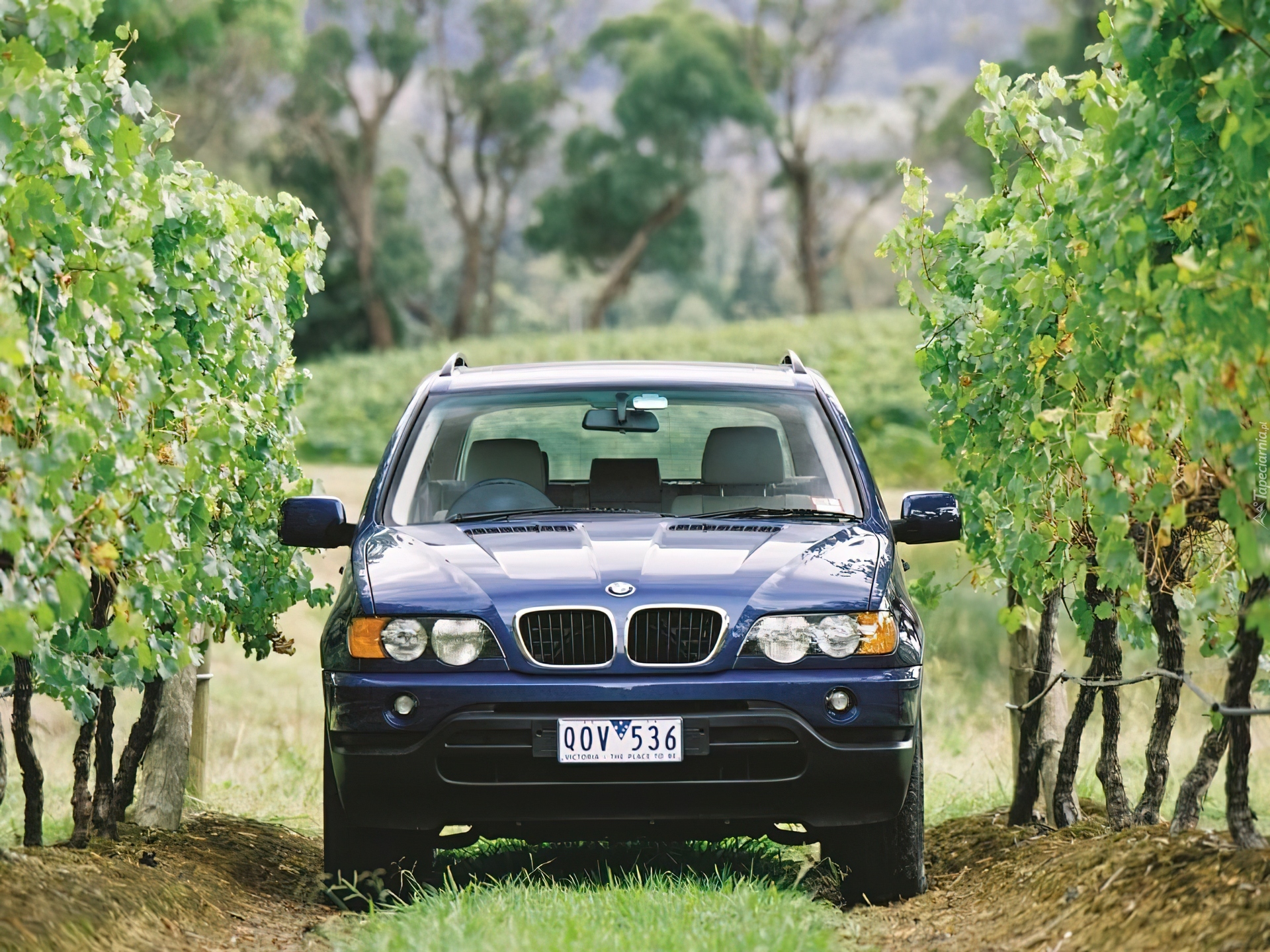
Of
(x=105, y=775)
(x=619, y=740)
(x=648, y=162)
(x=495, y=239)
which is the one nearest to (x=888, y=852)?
(x=619, y=740)

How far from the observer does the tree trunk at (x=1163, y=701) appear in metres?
5.67

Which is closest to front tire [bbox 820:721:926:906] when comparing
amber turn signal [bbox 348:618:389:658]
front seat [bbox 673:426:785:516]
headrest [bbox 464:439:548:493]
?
front seat [bbox 673:426:785:516]

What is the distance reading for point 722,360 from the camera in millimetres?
30438

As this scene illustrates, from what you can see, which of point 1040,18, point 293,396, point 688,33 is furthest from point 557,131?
point 293,396

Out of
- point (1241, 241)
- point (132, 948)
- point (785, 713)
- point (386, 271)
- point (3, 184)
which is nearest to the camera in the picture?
point (1241, 241)

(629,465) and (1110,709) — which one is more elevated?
(629,465)

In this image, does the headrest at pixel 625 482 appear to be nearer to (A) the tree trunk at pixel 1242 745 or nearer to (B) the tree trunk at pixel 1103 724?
(B) the tree trunk at pixel 1103 724

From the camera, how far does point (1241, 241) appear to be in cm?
414

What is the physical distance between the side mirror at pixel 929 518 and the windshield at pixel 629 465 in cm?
19

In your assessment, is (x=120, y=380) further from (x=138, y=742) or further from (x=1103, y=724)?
(x=1103, y=724)

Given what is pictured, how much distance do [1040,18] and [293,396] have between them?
61037 millimetres

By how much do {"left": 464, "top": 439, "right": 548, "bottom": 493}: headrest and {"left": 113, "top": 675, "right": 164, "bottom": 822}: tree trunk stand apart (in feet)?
4.96

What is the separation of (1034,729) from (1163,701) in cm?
155

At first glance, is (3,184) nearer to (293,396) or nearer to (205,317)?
(205,317)
